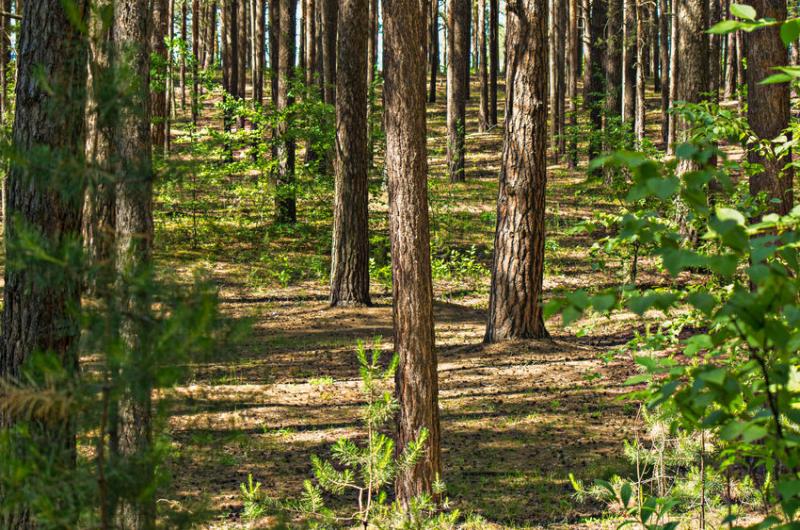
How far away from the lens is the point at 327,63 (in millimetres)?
20875

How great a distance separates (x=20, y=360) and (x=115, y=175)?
8.64 feet

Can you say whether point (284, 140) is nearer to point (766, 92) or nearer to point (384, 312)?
point (384, 312)

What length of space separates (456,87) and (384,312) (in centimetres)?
1171

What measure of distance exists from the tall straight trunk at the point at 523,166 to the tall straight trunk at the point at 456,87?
12413 mm

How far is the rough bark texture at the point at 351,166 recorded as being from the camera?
1278 cm

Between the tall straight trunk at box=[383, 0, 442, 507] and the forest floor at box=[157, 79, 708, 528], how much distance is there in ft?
3.07

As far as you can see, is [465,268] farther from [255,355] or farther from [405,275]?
[405,275]

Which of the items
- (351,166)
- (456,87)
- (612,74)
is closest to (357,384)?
(351,166)

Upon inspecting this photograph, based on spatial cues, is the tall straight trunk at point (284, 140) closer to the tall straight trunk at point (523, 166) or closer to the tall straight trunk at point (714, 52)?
the tall straight trunk at point (523, 166)

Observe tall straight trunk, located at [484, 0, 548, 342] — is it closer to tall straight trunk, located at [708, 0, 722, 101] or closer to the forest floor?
the forest floor

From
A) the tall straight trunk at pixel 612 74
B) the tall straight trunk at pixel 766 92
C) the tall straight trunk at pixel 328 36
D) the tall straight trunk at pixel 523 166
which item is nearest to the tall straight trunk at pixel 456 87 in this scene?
the tall straight trunk at pixel 328 36

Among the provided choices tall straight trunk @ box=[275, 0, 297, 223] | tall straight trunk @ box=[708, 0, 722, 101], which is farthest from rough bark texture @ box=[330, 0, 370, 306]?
tall straight trunk @ box=[708, 0, 722, 101]

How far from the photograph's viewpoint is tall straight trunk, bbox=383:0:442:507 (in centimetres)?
589

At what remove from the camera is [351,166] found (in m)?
12.9
